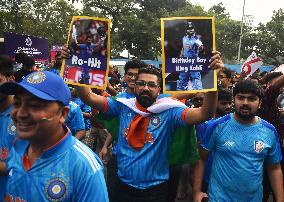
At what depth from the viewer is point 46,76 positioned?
2.07 meters

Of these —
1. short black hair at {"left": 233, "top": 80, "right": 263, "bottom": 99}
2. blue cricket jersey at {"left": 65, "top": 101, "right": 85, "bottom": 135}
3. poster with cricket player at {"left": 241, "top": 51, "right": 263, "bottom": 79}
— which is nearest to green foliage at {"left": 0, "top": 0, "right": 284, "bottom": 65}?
poster with cricket player at {"left": 241, "top": 51, "right": 263, "bottom": 79}

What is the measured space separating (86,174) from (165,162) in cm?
164

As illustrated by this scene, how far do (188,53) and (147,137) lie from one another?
0.80 metres

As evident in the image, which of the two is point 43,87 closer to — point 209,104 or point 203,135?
point 209,104

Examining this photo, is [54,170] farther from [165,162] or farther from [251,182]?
[251,182]

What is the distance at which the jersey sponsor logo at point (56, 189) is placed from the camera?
6.42ft

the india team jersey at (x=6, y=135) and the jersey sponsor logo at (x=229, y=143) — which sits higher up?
the india team jersey at (x=6, y=135)

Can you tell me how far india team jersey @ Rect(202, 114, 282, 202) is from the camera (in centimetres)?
346

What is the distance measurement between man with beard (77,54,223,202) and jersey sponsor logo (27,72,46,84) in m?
1.52

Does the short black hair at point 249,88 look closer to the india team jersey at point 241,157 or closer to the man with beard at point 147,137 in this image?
the india team jersey at point 241,157

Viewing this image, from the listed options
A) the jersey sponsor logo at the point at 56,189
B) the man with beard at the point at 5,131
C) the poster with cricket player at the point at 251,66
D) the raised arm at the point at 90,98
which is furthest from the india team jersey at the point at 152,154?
the poster with cricket player at the point at 251,66

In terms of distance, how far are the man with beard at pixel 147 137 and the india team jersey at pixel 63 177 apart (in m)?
1.38

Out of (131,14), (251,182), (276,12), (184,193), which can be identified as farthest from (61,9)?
(251,182)

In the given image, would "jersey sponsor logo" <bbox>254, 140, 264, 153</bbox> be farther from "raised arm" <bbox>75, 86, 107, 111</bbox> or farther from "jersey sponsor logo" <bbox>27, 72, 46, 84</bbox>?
"jersey sponsor logo" <bbox>27, 72, 46, 84</bbox>
